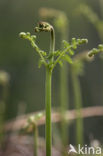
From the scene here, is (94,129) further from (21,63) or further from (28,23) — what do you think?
(28,23)

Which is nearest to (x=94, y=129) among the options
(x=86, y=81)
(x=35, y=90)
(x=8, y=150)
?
(x=86, y=81)

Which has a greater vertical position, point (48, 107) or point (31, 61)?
point (31, 61)

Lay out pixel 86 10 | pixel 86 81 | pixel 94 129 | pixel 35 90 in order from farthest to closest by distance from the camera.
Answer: pixel 35 90, pixel 86 81, pixel 94 129, pixel 86 10

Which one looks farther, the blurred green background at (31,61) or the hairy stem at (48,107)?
the blurred green background at (31,61)

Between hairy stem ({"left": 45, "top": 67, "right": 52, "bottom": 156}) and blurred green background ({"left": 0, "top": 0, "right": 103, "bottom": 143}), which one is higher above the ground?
blurred green background ({"left": 0, "top": 0, "right": 103, "bottom": 143})

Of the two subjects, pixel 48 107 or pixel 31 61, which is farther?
pixel 31 61

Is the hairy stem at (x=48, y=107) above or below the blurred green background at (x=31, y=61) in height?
below

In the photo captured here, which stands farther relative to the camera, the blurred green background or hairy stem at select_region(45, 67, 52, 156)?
the blurred green background

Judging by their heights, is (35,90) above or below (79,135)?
above
